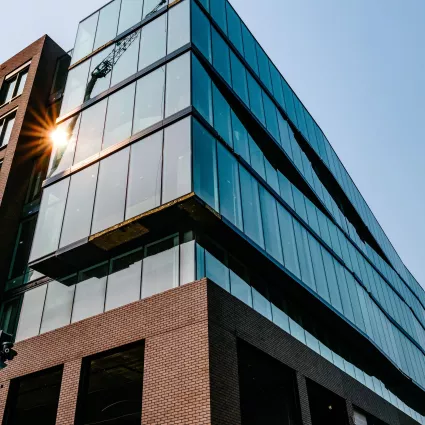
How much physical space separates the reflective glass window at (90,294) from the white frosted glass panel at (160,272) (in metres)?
1.80

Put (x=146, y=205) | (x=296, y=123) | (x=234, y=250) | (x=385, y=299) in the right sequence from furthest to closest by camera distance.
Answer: (x=385, y=299)
(x=296, y=123)
(x=234, y=250)
(x=146, y=205)

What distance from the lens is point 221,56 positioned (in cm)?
2198

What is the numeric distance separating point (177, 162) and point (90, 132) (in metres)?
5.88

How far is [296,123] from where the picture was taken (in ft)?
97.4

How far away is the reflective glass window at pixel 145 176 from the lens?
1602cm

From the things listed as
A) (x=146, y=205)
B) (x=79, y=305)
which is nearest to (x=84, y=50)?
(x=146, y=205)

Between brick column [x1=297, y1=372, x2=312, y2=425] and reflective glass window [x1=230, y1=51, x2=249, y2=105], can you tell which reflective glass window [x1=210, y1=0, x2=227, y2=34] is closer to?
reflective glass window [x1=230, y1=51, x2=249, y2=105]

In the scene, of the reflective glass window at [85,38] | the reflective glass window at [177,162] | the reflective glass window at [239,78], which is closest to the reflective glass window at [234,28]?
the reflective glass window at [239,78]

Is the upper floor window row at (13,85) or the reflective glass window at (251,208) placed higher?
the upper floor window row at (13,85)

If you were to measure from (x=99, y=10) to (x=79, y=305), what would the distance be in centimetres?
1685

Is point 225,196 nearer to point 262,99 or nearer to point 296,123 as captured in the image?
point 262,99

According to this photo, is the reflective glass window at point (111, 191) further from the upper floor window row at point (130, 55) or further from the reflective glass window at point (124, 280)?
the upper floor window row at point (130, 55)

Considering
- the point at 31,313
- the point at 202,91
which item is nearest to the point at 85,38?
the point at 202,91

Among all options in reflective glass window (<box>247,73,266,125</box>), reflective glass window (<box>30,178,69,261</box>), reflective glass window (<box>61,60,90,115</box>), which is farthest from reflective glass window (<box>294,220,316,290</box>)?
reflective glass window (<box>61,60,90,115</box>)
